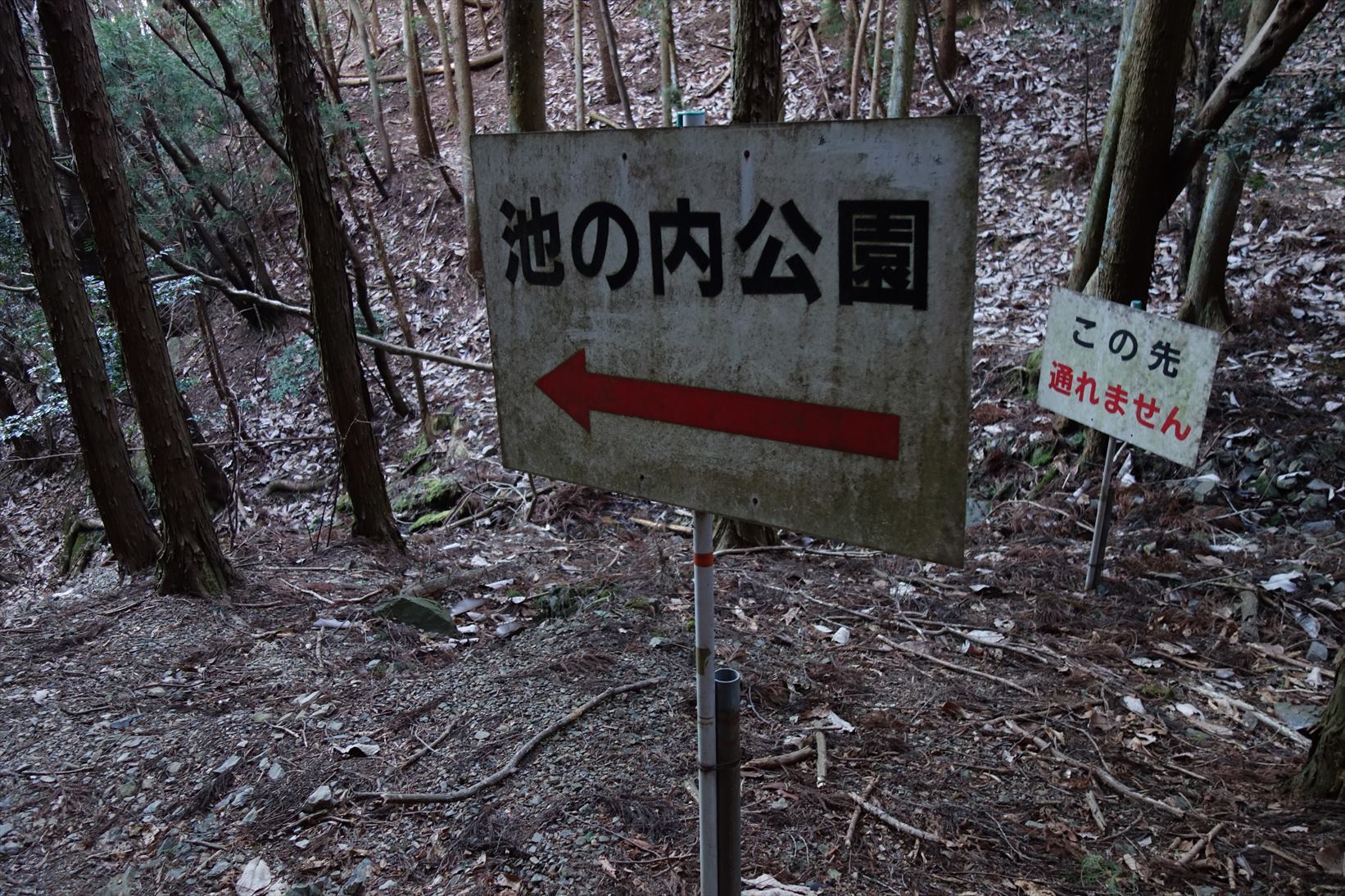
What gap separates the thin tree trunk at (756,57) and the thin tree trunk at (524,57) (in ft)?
9.82

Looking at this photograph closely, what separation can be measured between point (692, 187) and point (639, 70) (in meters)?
17.5

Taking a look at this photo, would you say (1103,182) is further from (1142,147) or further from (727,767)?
(727,767)

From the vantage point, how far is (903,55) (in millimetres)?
11719

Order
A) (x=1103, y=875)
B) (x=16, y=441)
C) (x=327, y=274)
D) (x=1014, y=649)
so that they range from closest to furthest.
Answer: (x=1103, y=875) < (x=1014, y=649) < (x=327, y=274) < (x=16, y=441)

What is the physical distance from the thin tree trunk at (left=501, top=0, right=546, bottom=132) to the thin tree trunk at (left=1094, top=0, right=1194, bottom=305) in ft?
14.9

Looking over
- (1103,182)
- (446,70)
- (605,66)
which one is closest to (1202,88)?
(1103,182)

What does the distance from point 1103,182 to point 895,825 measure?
6001mm

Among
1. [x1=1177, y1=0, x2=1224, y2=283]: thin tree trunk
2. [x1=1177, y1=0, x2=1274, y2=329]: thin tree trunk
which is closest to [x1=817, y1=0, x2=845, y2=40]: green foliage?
[x1=1177, y1=0, x2=1224, y2=283]: thin tree trunk

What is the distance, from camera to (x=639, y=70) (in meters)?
17.8

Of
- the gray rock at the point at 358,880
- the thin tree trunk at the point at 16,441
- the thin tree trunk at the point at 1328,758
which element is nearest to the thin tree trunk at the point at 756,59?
the gray rock at the point at 358,880

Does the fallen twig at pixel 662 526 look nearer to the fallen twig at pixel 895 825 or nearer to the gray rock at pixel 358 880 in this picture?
the fallen twig at pixel 895 825

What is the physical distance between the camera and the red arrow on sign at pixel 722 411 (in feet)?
5.44

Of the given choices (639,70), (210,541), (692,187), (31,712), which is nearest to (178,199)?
(639,70)

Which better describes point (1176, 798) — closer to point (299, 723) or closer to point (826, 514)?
point (826, 514)
